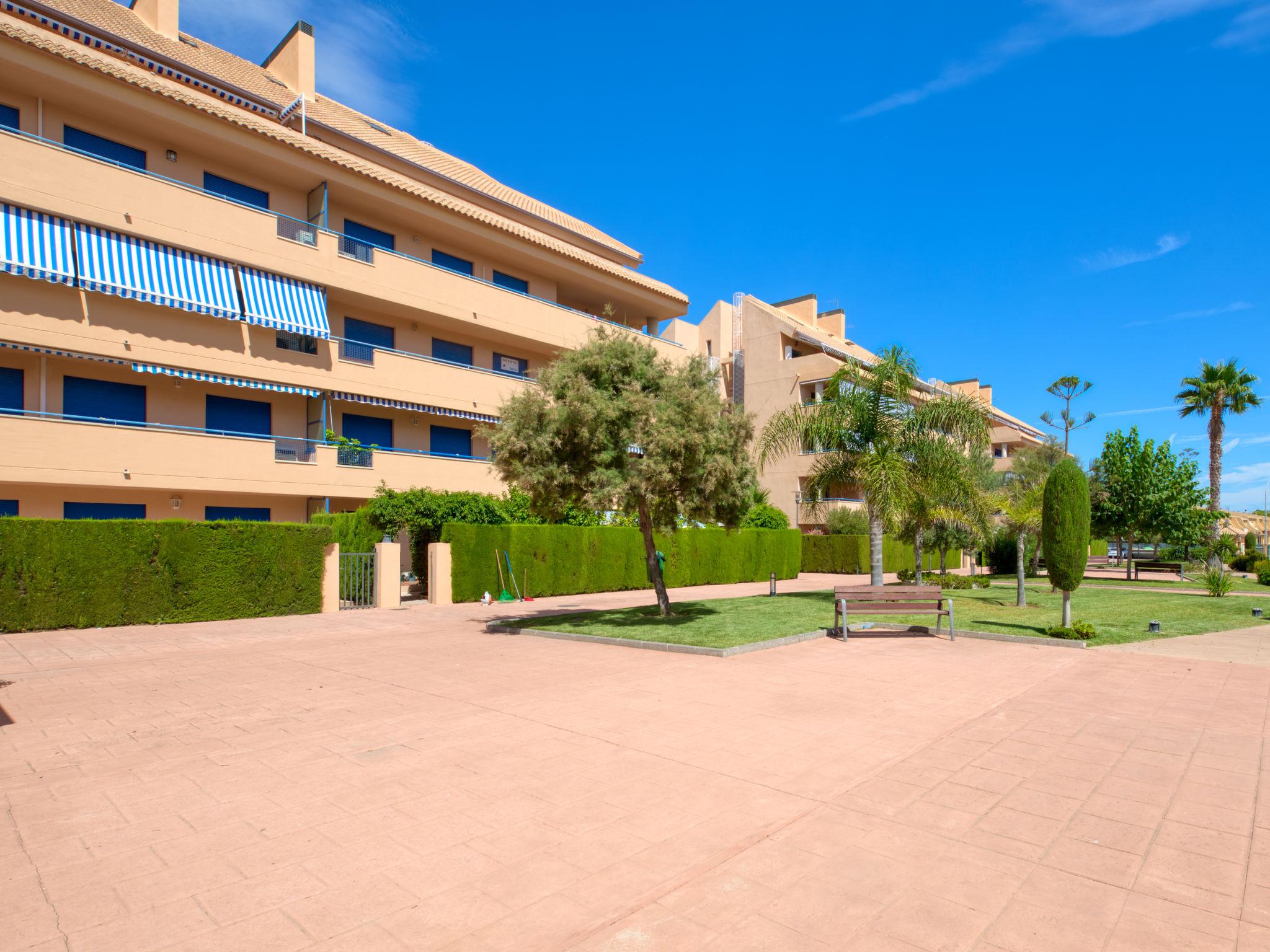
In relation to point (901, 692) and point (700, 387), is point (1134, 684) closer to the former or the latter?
point (901, 692)

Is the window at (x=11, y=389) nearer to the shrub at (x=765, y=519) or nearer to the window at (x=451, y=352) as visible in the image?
the window at (x=451, y=352)

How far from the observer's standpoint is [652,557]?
1465 cm

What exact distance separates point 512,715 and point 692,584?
21014mm

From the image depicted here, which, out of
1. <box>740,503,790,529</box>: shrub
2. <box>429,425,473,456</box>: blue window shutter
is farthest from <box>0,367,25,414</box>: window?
<box>740,503,790,529</box>: shrub

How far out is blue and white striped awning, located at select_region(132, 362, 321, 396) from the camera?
19484 mm

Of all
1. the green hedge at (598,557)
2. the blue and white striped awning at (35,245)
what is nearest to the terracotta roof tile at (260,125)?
the blue and white striped awning at (35,245)

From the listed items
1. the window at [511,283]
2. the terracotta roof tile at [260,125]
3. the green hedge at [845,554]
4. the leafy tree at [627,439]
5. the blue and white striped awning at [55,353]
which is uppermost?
the terracotta roof tile at [260,125]

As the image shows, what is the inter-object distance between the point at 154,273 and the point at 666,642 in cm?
1708

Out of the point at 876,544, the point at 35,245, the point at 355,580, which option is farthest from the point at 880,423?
the point at 35,245

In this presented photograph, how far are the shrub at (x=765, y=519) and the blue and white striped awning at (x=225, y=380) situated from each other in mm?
18348

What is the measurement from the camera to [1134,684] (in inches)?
343

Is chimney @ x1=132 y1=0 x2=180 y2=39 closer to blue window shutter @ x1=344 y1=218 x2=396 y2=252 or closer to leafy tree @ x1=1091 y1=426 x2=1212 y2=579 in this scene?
blue window shutter @ x1=344 y1=218 x2=396 y2=252

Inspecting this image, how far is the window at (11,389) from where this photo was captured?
18.1 m

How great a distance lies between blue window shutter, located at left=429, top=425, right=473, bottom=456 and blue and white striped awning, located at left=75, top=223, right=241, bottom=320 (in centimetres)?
800
